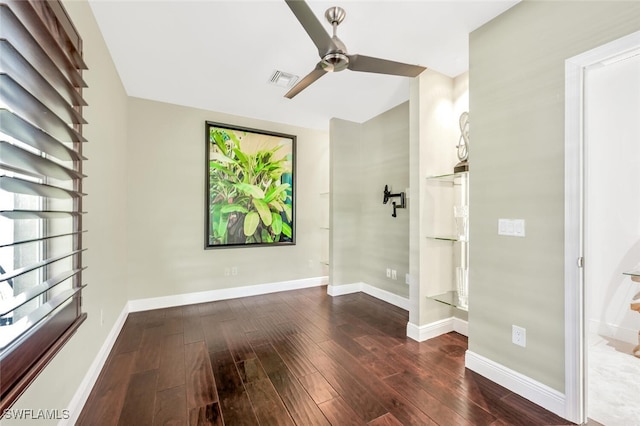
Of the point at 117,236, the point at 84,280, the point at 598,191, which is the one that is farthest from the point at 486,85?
the point at 117,236

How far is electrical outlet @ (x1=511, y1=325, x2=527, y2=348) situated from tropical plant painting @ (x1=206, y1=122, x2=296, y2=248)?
307cm

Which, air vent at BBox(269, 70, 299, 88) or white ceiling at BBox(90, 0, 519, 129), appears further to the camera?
air vent at BBox(269, 70, 299, 88)

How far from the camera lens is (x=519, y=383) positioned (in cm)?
187

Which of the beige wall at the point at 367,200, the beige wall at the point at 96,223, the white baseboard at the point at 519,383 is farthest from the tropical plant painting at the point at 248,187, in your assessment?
the white baseboard at the point at 519,383

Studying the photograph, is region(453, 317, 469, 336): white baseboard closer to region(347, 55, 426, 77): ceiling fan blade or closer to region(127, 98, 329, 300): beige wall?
region(347, 55, 426, 77): ceiling fan blade

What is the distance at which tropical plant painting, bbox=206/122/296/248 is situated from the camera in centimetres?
384

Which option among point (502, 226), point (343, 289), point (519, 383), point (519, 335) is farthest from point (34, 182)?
point (343, 289)

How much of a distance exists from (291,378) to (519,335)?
5.36 feet

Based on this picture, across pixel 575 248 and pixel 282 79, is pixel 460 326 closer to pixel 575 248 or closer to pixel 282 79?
pixel 575 248

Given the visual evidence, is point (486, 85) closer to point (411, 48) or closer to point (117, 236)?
point (411, 48)

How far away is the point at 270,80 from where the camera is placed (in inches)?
116

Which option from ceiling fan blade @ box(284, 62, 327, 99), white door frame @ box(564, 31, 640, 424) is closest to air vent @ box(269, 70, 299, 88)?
ceiling fan blade @ box(284, 62, 327, 99)

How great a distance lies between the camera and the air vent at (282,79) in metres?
2.80

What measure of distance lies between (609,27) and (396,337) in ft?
8.86
